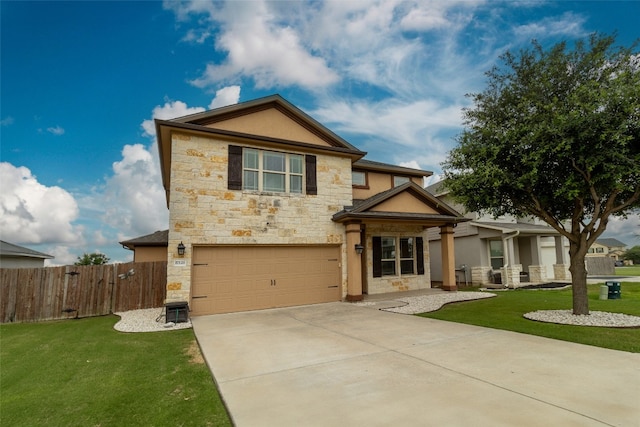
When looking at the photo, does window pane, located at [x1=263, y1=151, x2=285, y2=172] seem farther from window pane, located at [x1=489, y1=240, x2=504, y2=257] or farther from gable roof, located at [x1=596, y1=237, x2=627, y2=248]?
gable roof, located at [x1=596, y1=237, x2=627, y2=248]

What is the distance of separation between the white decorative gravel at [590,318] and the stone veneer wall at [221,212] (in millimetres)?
6077

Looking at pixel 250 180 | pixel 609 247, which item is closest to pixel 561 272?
pixel 250 180

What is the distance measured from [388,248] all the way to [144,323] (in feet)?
30.1

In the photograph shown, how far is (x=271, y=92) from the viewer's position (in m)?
11.8

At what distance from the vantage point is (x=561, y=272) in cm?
1850

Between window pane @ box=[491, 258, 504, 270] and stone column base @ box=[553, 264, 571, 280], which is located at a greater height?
window pane @ box=[491, 258, 504, 270]

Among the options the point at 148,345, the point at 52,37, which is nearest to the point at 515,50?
the point at 148,345

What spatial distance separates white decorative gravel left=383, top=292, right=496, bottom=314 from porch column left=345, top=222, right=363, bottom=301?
153cm

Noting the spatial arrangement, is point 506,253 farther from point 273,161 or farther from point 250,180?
point 250,180

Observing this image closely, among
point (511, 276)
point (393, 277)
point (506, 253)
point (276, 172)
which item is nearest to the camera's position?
point (276, 172)

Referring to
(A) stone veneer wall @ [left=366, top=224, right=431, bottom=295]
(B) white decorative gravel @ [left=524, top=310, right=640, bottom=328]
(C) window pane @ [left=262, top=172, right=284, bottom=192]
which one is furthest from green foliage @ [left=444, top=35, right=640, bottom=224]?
(C) window pane @ [left=262, top=172, right=284, bottom=192]

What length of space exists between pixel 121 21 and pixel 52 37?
2.65m

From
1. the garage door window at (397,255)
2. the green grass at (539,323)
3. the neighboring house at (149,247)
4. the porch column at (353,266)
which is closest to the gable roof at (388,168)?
the garage door window at (397,255)

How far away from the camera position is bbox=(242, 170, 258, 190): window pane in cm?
1099
